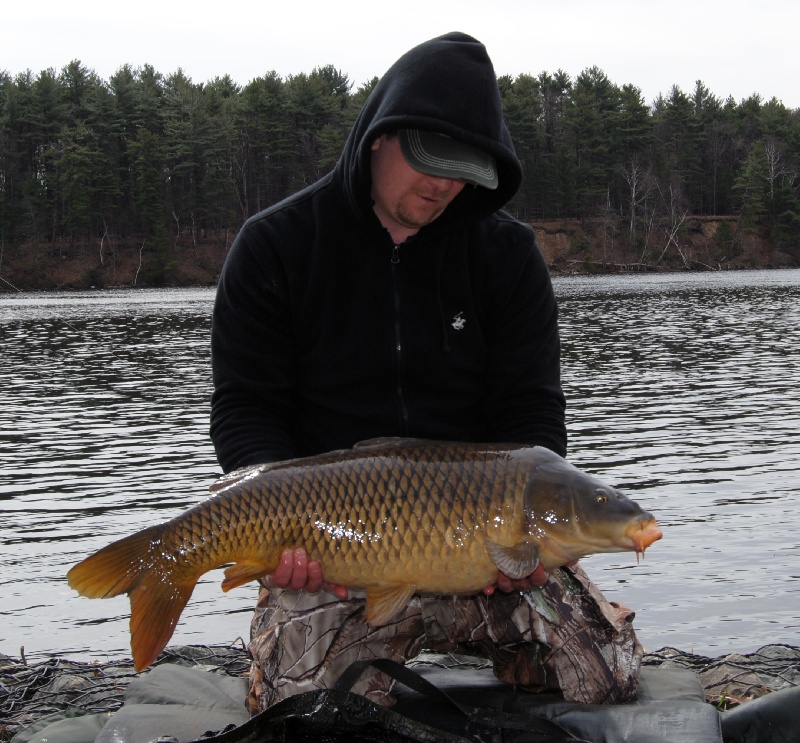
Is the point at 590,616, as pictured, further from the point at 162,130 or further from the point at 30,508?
the point at 162,130

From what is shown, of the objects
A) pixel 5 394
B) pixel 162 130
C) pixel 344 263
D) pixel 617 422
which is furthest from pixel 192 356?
pixel 162 130

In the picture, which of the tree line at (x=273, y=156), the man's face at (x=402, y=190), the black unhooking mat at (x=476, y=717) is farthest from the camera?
the tree line at (x=273, y=156)

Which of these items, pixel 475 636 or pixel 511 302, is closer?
pixel 475 636

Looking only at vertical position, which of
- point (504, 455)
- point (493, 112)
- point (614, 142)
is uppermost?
point (614, 142)

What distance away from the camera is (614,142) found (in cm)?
6919

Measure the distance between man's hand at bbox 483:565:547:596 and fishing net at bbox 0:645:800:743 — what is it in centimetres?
87

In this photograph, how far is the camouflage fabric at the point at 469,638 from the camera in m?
2.97

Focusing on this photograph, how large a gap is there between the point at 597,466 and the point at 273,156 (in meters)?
62.8

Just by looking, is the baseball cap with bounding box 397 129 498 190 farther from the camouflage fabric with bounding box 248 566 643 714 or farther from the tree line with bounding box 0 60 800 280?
the tree line with bounding box 0 60 800 280

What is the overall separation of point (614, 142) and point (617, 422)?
198 ft

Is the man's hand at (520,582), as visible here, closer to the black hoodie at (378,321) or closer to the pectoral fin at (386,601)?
the pectoral fin at (386,601)

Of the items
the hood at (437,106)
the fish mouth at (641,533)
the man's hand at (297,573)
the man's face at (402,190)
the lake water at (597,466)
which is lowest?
the lake water at (597,466)

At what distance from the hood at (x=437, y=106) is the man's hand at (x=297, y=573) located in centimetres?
112

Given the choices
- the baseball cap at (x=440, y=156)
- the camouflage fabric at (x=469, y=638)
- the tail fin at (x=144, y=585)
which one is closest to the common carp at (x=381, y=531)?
the tail fin at (x=144, y=585)
